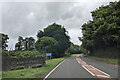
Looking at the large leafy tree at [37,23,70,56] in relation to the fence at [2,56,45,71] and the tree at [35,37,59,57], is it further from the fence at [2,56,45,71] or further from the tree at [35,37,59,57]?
the fence at [2,56,45,71]

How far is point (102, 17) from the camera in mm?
30531

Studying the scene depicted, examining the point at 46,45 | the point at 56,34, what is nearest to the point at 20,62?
the point at 46,45

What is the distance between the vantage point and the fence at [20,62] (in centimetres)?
1137

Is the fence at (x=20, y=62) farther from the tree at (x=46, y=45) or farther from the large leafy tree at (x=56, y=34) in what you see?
the large leafy tree at (x=56, y=34)

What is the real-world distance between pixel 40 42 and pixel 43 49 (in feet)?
10.4

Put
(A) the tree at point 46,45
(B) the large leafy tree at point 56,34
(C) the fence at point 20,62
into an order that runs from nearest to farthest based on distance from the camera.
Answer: (C) the fence at point 20,62 → (A) the tree at point 46,45 → (B) the large leafy tree at point 56,34

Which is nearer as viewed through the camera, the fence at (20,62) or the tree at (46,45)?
the fence at (20,62)

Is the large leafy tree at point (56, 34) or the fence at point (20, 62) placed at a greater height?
the large leafy tree at point (56, 34)

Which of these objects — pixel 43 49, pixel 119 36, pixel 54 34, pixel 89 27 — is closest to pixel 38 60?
pixel 119 36

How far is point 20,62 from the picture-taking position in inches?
553

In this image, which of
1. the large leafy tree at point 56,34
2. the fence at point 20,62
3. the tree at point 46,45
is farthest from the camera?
the large leafy tree at point 56,34

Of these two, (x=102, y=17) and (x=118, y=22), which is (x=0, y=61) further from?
(x=102, y=17)

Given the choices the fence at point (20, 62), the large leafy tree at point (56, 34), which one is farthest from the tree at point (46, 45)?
the fence at point (20, 62)

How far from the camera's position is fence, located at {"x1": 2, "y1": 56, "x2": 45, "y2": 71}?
11372 millimetres
